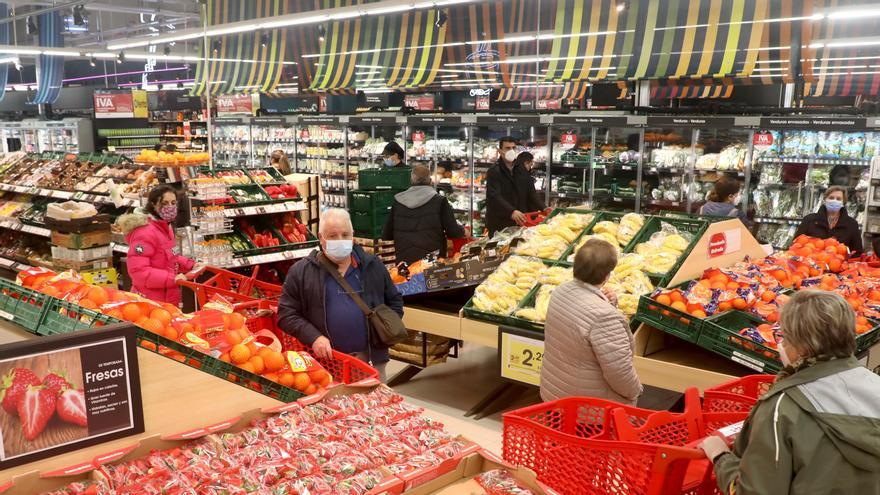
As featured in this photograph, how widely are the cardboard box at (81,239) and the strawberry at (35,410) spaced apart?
6659 millimetres

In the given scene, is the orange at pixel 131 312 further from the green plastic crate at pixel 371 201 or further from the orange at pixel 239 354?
the green plastic crate at pixel 371 201

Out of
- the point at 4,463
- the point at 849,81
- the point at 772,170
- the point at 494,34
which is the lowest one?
the point at 4,463

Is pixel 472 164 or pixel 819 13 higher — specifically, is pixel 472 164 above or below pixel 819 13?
below

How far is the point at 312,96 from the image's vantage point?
49.6 ft

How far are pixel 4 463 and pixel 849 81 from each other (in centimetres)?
953

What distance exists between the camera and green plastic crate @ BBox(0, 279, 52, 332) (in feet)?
8.61

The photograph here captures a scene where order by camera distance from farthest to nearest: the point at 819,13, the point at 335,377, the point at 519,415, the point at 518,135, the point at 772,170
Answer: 1. the point at 518,135
2. the point at 772,170
3. the point at 819,13
4. the point at 335,377
5. the point at 519,415

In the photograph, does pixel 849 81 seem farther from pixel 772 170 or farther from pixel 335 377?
pixel 335 377

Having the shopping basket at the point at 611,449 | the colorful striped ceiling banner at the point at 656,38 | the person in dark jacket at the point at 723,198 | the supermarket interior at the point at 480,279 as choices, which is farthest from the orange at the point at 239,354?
the colorful striped ceiling banner at the point at 656,38

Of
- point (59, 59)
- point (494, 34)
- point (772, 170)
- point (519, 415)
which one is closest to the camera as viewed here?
point (519, 415)

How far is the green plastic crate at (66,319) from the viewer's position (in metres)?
2.41

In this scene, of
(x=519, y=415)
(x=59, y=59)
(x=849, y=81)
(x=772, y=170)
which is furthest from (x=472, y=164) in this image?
(x=59, y=59)

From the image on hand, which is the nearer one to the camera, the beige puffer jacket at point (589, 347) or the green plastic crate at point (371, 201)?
the beige puffer jacket at point (589, 347)

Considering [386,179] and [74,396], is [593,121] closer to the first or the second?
[386,179]
